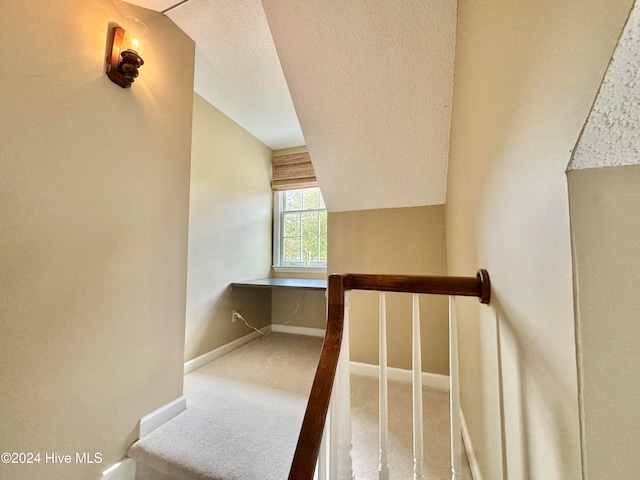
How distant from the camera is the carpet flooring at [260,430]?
1175mm

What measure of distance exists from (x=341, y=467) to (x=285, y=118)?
2.87 meters

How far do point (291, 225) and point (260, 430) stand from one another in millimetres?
2497

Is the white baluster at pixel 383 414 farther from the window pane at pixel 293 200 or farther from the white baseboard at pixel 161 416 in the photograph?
the window pane at pixel 293 200

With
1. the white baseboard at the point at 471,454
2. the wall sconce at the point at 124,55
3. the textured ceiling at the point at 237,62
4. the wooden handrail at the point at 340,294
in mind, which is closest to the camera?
A: the wooden handrail at the point at 340,294

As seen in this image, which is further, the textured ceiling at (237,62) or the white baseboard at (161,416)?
the textured ceiling at (237,62)

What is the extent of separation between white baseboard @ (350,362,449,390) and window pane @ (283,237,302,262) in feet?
5.55

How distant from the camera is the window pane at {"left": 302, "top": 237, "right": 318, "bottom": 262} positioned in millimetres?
3391

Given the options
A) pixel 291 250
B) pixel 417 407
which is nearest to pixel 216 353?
pixel 291 250

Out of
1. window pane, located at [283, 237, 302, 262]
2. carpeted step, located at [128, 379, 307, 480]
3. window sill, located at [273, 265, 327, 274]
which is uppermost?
window pane, located at [283, 237, 302, 262]

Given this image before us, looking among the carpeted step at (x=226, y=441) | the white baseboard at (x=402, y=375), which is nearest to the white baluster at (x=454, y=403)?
the carpeted step at (x=226, y=441)

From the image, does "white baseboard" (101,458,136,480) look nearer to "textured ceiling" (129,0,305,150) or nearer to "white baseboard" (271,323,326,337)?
"white baseboard" (271,323,326,337)

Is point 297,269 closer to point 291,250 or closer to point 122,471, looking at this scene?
point 291,250

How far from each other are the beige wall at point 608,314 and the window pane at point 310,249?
3.02 meters

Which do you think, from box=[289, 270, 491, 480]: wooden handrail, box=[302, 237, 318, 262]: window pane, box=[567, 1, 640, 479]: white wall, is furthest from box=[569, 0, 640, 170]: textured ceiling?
box=[302, 237, 318, 262]: window pane
